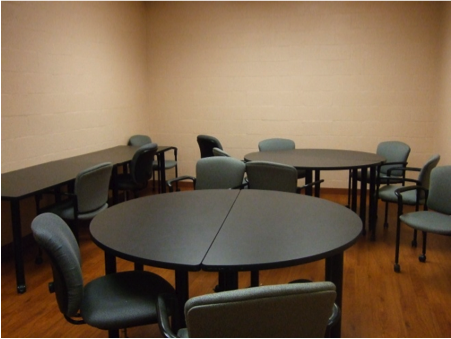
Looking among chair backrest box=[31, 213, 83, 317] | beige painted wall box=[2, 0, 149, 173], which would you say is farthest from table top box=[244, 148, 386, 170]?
chair backrest box=[31, 213, 83, 317]

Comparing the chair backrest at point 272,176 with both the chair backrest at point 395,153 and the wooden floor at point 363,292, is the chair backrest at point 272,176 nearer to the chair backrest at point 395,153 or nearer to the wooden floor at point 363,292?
the wooden floor at point 363,292

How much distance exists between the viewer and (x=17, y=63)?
378 cm

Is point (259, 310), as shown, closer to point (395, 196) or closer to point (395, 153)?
point (395, 196)

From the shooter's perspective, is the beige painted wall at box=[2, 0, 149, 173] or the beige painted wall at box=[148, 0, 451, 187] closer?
the beige painted wall at box=[2, 0, 149, 173]

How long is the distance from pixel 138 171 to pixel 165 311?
9.20ft

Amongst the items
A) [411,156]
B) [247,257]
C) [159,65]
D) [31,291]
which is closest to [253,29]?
[159,65]

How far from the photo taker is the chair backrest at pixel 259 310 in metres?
1.13

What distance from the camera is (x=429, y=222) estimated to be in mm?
3162

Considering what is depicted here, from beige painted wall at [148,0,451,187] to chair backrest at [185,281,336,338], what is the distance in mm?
4555

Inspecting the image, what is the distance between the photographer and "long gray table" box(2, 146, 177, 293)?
2992 mm

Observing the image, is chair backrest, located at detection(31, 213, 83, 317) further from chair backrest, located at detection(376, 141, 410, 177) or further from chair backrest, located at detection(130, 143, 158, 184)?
chair backrest, located at detection(376, 141, 410, 177)

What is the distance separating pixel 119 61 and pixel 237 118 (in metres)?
1.83

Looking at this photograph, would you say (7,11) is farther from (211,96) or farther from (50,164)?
(211,96)

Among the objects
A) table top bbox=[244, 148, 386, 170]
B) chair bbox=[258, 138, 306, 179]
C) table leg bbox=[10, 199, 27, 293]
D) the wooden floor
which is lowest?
the wooden floor
